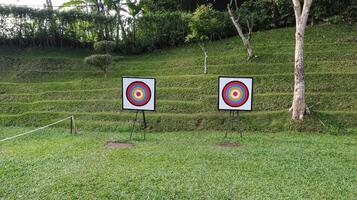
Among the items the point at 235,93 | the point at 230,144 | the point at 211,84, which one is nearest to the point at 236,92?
the point at 235,93

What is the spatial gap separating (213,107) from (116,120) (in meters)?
2.79

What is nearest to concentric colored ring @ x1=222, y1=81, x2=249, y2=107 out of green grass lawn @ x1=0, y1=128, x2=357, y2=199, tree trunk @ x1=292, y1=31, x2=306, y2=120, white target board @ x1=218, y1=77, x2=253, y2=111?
white target board @ x1=218, y1=77, x2=253, y2=111

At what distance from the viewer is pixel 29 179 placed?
14.0 ft

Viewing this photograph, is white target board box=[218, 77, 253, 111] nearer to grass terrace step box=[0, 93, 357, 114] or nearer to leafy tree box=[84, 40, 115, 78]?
grass terrace step box=[0, 93, 357, 114]

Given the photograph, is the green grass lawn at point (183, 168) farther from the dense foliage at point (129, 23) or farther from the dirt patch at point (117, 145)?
the dense foliage at point (129, 23)

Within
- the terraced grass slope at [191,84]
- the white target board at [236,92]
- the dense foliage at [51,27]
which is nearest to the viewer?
the white target board at [236,92]

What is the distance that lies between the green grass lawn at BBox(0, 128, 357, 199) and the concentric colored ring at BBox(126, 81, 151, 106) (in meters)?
0.89

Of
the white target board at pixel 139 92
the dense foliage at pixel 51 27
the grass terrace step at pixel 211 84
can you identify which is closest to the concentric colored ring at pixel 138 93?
the white target board at pixel 139 92

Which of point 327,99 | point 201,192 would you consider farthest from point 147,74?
point 201,192

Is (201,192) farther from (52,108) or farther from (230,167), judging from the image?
(52,108)

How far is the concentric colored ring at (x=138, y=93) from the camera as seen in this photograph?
22.1 ft

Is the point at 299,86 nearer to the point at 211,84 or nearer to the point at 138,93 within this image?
the point at 211,84

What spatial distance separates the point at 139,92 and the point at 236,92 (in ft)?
7.21

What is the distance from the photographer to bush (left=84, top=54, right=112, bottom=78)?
34.7 feet
